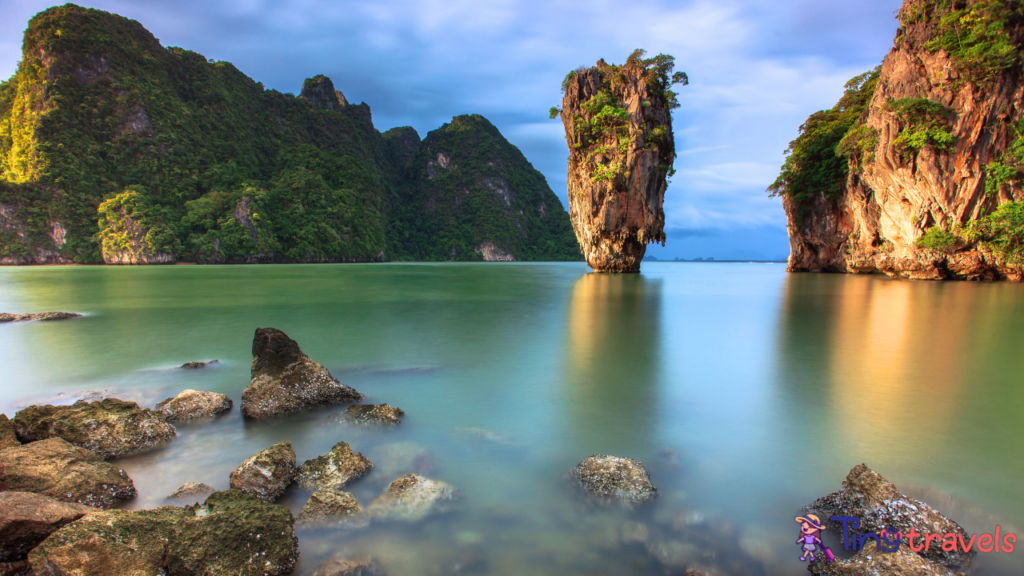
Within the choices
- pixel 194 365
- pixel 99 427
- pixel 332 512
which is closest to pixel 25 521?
pixel 332 512

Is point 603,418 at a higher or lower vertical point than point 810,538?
lower

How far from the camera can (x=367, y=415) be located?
4.59m

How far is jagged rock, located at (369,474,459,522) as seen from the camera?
293 cm

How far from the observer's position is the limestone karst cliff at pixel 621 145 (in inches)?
1160

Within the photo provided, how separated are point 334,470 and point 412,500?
757mm

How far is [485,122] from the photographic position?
138 m

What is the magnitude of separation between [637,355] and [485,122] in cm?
14203

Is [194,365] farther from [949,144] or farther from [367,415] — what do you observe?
[949,144]

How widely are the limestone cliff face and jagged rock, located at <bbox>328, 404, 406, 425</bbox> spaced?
27554 mm

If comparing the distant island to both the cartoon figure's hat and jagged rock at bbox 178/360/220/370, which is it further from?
the cartoon figure's hat

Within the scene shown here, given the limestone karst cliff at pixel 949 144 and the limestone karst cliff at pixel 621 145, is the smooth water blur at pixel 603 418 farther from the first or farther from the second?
the limestone karst cliff at pixel 621 145

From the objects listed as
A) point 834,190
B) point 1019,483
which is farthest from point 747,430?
point 834,190

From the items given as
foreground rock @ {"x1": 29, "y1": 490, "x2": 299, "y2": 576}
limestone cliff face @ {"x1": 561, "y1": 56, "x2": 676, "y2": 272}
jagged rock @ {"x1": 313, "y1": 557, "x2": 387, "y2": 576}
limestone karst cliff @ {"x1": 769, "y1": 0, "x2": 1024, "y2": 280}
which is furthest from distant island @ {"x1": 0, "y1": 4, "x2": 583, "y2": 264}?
limestone karst cliff @ {"x1": 769, "y1": 0, "x2": 1024, "y2": 280}

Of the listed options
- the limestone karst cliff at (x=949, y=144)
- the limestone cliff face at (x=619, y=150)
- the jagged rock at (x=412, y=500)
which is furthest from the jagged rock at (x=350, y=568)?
the limestone cliff face at (x=619, y=150)
